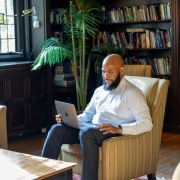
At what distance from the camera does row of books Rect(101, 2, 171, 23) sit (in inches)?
223

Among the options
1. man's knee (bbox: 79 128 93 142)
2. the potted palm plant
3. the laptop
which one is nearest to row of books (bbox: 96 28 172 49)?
the potted palm plant

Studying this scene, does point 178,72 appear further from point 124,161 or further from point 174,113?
point 124,161

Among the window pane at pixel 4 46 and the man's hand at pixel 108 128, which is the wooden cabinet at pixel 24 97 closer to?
the window pane at pixel 4 46

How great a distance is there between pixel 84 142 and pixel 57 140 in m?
0.30

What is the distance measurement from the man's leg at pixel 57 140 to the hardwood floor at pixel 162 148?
3.07 ft

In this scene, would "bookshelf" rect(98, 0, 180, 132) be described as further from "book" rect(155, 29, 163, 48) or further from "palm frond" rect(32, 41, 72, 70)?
"palm frond" rect(32, 41, 72, 70)

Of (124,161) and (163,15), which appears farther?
(163,15)

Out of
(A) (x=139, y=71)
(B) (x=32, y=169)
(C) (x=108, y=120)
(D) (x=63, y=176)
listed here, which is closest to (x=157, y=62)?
(A) (x=139, y=71)

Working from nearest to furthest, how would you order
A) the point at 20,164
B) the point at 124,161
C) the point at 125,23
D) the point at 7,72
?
the point at 20,164 → the point at 124,161 → the point at 7,72 → the point at 125,23

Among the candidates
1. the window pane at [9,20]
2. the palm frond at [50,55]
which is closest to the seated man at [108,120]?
the palm frond at [50,55]

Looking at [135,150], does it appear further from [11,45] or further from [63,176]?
[11,45]

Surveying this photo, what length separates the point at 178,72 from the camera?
18.1 ft

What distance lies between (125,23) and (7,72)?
1.80 m

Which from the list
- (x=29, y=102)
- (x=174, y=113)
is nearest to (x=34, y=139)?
(x=29, y=102)
